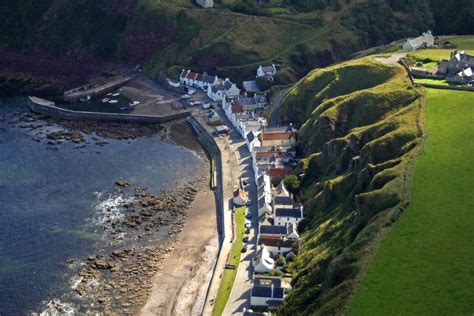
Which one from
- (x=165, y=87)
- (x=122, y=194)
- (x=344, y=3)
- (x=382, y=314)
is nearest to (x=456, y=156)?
(x=382, y=314)

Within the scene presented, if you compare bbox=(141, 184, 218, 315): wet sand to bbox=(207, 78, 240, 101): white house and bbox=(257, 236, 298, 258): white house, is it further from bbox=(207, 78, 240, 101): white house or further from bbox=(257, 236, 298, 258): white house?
bbox=(207, 78, 240, 101): white house

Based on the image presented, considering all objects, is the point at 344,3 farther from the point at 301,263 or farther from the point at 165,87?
the point at 301,263

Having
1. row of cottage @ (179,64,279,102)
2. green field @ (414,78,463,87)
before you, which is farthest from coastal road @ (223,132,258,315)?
row of cottage @ (179,64,279,102)

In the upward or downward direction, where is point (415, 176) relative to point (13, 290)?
upward

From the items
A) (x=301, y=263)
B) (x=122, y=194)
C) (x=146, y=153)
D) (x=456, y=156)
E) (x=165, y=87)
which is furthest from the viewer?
(x=165, y=87)

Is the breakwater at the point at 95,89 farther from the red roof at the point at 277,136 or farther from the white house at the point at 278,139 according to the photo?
the red roof at the point at 277,136

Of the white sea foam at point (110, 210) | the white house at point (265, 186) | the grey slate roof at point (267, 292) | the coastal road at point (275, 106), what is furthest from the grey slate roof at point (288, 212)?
the coastal road at point (275, 106)

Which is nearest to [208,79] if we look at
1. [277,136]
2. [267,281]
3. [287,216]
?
[277,136]
